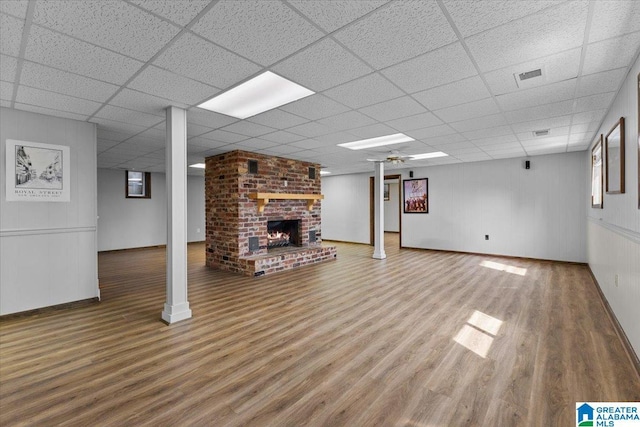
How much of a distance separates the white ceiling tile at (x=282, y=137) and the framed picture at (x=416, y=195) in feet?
16.4

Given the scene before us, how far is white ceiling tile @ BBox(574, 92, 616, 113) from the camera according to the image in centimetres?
311

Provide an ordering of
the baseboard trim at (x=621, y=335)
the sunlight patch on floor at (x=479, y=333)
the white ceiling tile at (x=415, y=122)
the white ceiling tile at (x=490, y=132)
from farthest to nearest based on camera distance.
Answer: the white ceiling tile at (x=490, y=132)
the white ceiling tile at (x=415, y=122)
the sunlight patch on floor at (x=479, y=333)
the baseboard trim at (x=621, y=335)

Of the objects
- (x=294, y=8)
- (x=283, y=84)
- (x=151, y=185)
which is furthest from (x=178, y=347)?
(x=151, y=185)

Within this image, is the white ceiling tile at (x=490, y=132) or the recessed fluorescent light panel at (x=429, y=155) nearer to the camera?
the white ceiling tile at (x=490, y=132)

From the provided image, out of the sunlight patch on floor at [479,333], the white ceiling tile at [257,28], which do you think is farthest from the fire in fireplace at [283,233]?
the white ceiling tile at [257,28]

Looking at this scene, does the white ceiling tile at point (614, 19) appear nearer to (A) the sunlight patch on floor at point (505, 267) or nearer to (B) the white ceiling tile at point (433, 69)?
(B) the white ceiling tile at point (433, 69)

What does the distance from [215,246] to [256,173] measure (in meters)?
1.76

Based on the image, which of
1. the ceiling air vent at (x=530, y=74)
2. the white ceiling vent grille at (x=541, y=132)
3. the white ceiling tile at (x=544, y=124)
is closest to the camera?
the ceiling air vent at (x=530, y=74)

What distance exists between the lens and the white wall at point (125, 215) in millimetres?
8578

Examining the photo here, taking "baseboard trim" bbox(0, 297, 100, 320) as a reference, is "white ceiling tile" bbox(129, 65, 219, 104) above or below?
above

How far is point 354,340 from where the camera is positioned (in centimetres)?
281

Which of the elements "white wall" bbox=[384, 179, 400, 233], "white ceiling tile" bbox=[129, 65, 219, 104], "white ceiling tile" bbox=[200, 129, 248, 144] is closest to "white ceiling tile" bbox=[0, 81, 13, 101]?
"white ceiling tile" bbox=[129, 65, 219, 104]

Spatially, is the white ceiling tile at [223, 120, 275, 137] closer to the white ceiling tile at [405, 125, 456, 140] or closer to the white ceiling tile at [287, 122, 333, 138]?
the white ceiling tile at [287, 122, 333, 138]

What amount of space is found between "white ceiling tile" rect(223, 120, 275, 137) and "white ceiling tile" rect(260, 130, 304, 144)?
0.50 ft
